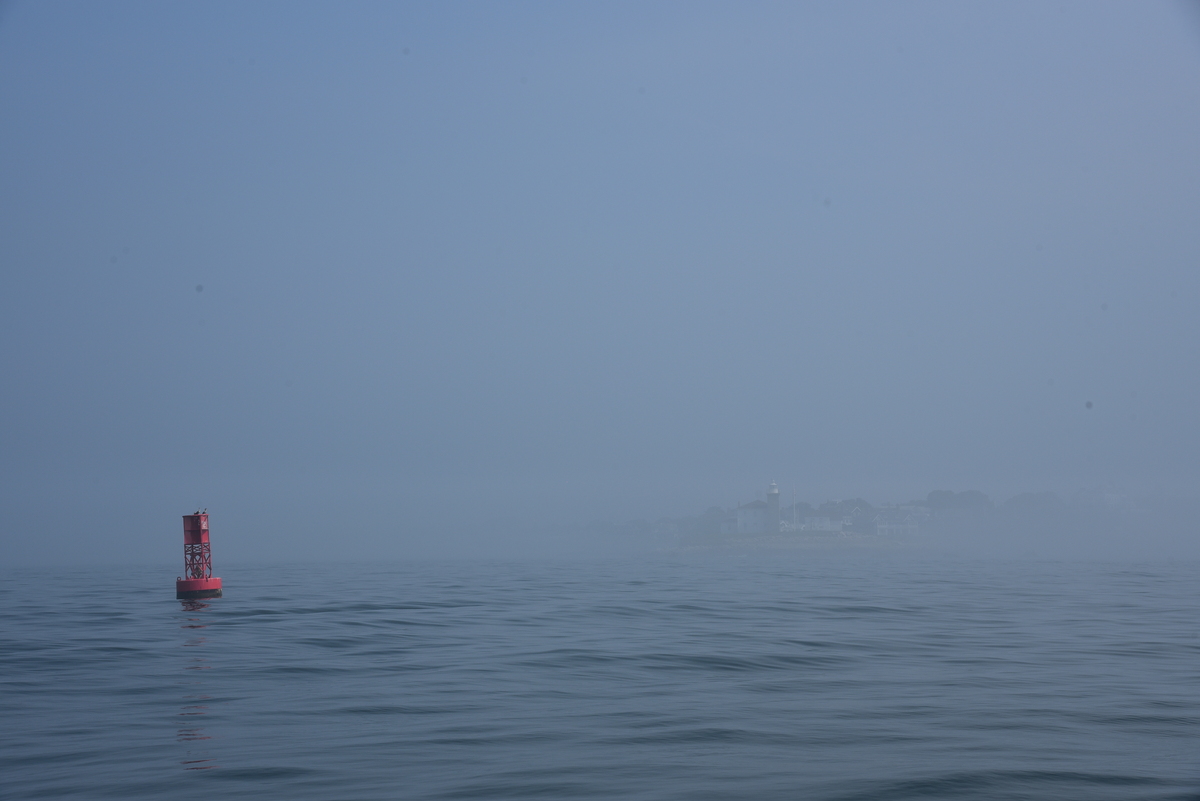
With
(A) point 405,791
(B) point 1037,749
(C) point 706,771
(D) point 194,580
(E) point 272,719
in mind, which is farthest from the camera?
(D) point 194,580

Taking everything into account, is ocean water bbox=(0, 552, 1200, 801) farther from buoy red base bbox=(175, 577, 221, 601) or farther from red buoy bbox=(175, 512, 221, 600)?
red buoy bbox=(175, 512, 221, 600)

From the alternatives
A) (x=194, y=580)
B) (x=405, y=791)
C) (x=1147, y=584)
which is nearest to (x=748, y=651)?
(x=405, y=791)

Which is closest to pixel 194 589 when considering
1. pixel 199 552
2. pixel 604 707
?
pixel 199 552

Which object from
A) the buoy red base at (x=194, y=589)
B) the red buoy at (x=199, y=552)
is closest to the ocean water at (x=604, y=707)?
the buoy red base at (x=194, y=589)

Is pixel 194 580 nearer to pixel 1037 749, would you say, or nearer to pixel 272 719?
pixel 272 719

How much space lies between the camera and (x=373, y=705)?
14.0 m

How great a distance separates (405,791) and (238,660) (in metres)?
10.8

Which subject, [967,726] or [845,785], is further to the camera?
[967,726]

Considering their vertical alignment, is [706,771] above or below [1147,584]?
above

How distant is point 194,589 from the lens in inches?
1358

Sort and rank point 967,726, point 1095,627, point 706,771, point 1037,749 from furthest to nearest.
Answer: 1. point 1095,627
2. point 967,726
3. point 1037,749
4. point 706,771

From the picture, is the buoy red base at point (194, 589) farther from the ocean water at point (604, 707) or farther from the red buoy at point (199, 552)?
the ocean water at point (604, 707)

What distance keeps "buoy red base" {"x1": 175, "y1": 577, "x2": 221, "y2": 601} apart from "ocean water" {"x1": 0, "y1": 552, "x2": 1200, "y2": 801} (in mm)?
6090

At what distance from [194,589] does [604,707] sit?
25.9m
